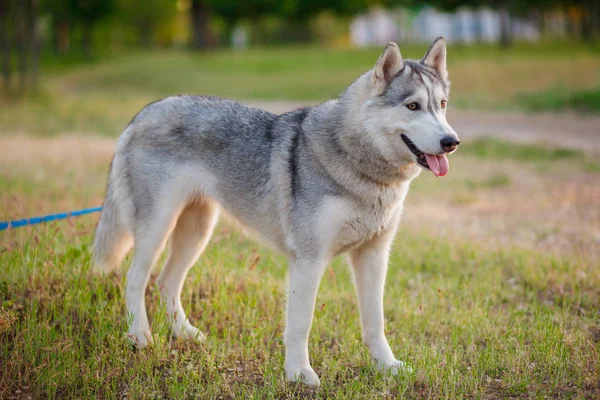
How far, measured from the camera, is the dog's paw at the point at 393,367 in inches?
183

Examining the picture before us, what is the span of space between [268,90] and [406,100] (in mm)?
24008

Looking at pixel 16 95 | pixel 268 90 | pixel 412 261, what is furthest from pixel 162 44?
pixel 412 261

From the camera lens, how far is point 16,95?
848 inches

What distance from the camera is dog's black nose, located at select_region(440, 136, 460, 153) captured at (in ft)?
13.3

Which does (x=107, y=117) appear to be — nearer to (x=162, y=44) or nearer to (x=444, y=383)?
(x=444, y=383)

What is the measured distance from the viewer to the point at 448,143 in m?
4.05

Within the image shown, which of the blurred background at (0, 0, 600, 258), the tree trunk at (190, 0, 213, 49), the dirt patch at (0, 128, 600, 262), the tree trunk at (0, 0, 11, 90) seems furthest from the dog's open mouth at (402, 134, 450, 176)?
the tree trunk at (190, 0, 213, 49)

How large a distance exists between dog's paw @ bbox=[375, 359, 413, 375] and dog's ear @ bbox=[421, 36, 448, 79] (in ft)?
6.91

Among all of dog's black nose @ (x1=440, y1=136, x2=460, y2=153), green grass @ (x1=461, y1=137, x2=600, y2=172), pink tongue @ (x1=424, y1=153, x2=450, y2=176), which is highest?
dog's black nose @ (x1=440, y1=136, x2=460, y2=153)

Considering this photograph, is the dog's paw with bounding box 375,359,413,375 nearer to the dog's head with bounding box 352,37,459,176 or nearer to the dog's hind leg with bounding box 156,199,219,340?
the dog's head with bounding box 352,37,459,176

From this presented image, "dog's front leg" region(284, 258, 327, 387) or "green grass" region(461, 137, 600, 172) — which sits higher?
"dog's front leg" region(284, 258, 327, 387)

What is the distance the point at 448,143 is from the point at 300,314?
1.55 m

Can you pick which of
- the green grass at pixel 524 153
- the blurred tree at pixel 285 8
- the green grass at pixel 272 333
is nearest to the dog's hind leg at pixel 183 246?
the green grass at pixel 272 333

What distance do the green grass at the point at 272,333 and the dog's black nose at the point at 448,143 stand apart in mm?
1592
